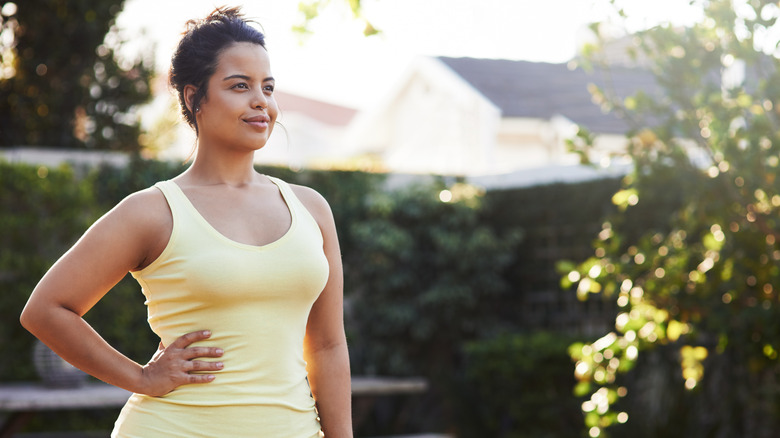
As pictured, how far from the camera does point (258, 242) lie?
6.54 feet

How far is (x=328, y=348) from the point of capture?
219 cm

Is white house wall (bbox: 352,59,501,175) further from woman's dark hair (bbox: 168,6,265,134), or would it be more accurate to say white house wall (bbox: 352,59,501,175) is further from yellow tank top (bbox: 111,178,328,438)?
yellow tank top (bbox: 111,178,328,438)

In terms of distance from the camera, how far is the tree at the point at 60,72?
1174 centimetres

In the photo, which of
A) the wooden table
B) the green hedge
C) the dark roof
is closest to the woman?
the wooden table

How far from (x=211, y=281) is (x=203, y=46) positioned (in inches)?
19.5

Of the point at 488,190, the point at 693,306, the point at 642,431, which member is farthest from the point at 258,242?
the point at 488,190

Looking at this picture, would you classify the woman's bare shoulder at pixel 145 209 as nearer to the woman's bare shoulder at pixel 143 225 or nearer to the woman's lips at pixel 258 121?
the woman's bare shoulder at pixel 143 225

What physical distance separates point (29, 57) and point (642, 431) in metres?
8.41

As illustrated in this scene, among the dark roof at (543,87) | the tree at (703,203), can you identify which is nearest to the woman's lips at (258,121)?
the tree at (703,203)

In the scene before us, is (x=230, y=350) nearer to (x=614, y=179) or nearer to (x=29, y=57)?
(x=614, y=179)

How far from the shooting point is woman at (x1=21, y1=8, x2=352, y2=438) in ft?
6.28

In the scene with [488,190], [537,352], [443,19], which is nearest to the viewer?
[443,19]

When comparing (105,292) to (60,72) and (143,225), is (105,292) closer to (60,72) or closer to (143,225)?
(143,225)

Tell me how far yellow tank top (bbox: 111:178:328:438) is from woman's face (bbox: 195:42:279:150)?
6.2 inches
